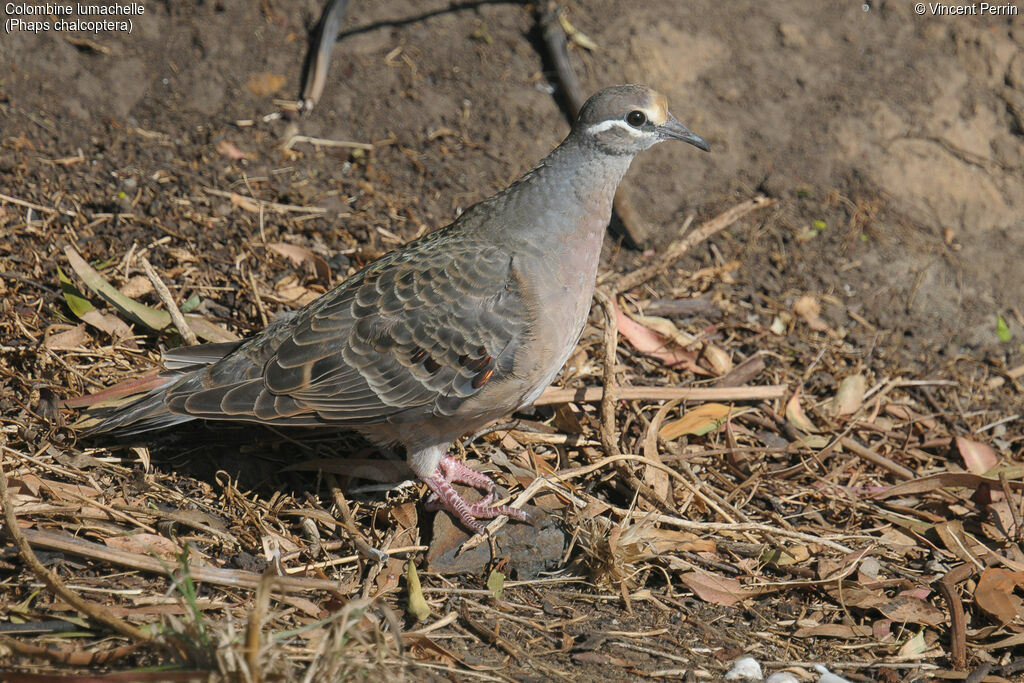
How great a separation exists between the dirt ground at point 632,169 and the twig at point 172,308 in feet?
1.09

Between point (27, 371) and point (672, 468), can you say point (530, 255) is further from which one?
point (27, 371)

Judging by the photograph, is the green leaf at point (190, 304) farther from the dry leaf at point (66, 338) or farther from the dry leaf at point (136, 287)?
the dry leaf at point (66, 338)

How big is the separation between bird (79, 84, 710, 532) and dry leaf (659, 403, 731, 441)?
980 mm

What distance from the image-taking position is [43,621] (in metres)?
2.97

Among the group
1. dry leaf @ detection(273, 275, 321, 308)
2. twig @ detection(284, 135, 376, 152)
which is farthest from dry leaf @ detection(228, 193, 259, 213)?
twig @ detection(284, 135, 376, 152)

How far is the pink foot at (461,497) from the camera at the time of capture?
13.0 ft

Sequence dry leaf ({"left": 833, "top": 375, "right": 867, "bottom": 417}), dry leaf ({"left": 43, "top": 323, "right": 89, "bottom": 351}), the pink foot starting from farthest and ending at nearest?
dry leaf ({"left": 833, "top": 375, "right": 867, "bottom": 417}) < dry leaf ({"left": 43, "top": 323, "right": 89, "bottom": 351}) < the pink foot

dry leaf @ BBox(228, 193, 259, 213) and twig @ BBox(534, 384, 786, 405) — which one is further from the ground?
dry leaf @ BBox(228, 193, 259, 213)

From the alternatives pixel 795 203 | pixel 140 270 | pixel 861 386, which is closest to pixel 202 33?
pixel 140 270

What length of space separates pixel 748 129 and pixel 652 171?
0.82 meters

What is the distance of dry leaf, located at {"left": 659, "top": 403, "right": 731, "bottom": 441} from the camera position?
473 cm

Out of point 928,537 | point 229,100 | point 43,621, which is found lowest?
point 928,537

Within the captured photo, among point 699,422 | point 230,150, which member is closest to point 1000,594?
point 699,422

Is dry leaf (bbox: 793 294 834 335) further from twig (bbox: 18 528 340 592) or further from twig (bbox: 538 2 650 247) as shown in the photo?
twig (bbox: 18 528 340 592)
